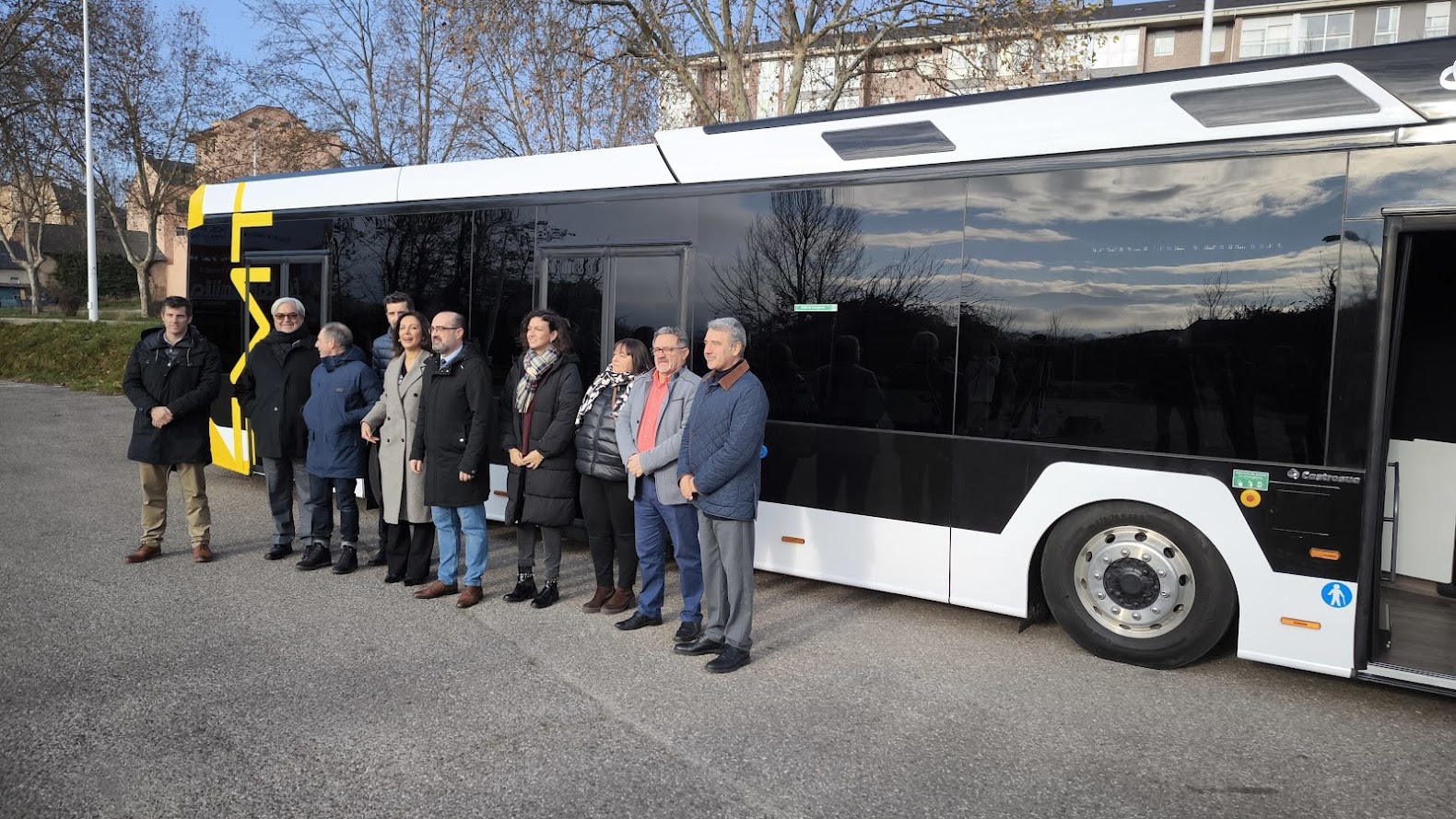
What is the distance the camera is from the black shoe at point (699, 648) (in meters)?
5.26

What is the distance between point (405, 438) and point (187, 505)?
201cm

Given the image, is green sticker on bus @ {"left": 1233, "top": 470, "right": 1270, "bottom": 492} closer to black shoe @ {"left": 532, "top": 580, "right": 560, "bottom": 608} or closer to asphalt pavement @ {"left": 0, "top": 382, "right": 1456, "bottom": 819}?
asphalt pavement @ {"left": 0, "top": 382, "right": 1456, "bottom": 819}

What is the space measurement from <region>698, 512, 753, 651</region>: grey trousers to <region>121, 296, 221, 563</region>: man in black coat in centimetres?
394

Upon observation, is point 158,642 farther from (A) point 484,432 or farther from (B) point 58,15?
(B) point 58,15

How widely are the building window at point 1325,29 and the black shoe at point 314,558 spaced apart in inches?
1973

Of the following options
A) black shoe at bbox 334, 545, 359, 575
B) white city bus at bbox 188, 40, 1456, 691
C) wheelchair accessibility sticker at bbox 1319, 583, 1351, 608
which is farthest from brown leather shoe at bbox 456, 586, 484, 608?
wheelchair accessibility sticker at bbox 1319, 583, 1351, 608

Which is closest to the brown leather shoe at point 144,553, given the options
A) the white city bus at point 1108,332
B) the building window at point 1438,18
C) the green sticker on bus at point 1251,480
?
the white city bus at point 1108,332

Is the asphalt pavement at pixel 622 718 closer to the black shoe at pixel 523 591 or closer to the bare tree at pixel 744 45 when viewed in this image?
the black shoe at pixel 523 591

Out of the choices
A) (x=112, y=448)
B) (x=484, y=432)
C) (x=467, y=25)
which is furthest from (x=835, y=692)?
(x=467, y=25)

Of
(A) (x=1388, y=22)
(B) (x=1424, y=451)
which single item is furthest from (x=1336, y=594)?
(A) (x=1388, y=22)

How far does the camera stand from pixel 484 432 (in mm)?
5996

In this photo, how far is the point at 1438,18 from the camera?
143 feet

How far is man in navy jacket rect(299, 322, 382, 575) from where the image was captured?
22.2ft

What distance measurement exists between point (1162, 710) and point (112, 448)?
41.8 ft
